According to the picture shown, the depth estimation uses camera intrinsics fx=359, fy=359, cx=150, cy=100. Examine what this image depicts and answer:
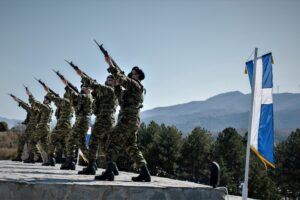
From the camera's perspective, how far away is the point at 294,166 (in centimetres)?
4962

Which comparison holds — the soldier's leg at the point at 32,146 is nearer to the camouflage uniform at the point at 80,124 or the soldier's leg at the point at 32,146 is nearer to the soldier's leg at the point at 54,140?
→ the soldier's leg at the point at 54,140

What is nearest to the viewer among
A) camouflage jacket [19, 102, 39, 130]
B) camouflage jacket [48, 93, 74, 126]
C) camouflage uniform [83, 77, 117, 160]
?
camouflage uniform [83, 77, 117, 160]

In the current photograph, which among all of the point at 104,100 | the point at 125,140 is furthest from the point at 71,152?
the point at 125,140

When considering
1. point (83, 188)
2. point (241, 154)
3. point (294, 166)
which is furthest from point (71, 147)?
point (294, 166)

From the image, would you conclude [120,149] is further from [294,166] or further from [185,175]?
[294,166]

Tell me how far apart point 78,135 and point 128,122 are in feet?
10.3

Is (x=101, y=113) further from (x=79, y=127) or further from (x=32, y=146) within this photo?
(x=32, y=146)

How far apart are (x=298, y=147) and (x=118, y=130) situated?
47859mm

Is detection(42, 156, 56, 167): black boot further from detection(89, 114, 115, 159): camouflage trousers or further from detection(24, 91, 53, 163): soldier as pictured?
detection(89, 114, 115, 159): camouflage trousers

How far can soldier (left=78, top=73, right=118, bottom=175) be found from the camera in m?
8.96

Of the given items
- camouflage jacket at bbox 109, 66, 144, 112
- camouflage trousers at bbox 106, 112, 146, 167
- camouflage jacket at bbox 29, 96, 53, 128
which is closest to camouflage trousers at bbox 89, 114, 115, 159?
camouflage trousers at bbox 106, 112, 146, 167

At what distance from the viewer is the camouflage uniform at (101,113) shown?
9016 mm

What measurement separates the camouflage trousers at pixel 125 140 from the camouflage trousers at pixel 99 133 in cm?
97

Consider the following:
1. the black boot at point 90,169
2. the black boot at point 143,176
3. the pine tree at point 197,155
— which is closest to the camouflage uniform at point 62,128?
the black boot at point 90,169
